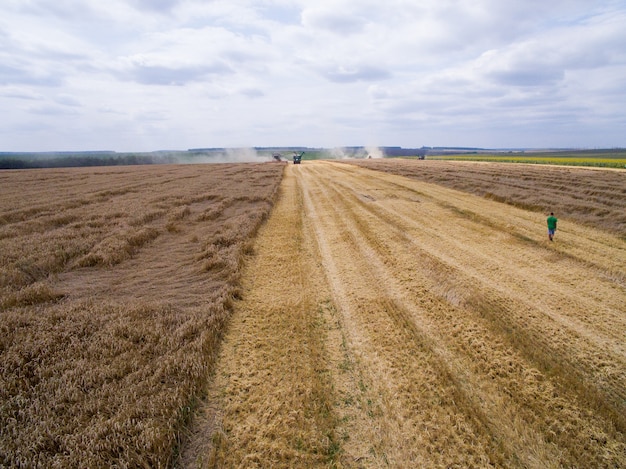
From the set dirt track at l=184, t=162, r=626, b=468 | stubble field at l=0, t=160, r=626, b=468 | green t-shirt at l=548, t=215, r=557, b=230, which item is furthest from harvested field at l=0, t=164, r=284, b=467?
green t-shirt at l=548, t=215, r=557, b=230

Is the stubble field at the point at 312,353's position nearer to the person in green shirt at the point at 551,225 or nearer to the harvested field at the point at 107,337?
the harvested field at the point at 107,337

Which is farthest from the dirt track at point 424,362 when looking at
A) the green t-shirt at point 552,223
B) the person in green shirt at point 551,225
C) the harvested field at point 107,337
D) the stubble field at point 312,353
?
the green t-shirt at point 552,223

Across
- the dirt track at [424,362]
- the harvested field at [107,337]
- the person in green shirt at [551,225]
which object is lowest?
the dirt track at [424,362]

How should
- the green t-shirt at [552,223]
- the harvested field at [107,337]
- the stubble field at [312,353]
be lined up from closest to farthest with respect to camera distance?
the harvested field at [107,337], the stubble field at [312,353], the green t-shirt at [552,223]

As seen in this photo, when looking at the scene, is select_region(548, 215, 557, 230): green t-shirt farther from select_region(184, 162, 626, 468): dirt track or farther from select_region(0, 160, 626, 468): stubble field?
select_region(184, 162, 626, 468): dirt track

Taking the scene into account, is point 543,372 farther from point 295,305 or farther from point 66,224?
point 66,224

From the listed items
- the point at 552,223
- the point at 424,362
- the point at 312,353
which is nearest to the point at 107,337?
the point at 312,353

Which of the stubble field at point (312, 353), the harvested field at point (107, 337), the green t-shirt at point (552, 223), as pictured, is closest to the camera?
the harvested field at point (107, 337)

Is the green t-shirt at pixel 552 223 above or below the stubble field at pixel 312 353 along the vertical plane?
above

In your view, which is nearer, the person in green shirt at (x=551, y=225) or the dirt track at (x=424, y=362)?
the dirt track at (x=424, y=362)
